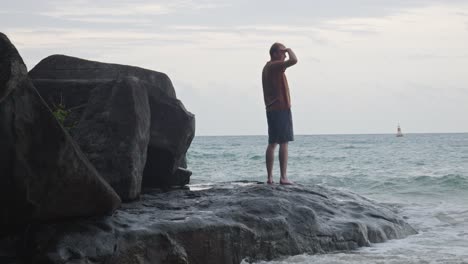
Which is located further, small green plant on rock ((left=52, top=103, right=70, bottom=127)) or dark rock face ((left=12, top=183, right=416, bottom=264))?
small green plant on rock ((left=52, top=103, right=70, bottom=127))

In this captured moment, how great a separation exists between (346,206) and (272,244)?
6.52 ft

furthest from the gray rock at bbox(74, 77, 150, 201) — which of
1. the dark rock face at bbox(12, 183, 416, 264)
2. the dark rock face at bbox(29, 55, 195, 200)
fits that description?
the dark rock face at bbox(12, 183, 416, 264)

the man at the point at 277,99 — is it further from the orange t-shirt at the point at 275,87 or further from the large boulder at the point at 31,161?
the large boulder at the point at 31,161

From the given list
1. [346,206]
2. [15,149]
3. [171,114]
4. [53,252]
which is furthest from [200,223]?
[346,206]

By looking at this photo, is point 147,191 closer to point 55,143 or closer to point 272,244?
point 272,244

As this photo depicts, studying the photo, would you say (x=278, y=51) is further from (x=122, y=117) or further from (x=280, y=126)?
(x=122, y=117)

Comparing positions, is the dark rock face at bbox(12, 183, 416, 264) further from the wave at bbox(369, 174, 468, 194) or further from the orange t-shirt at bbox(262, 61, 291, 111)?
the wave at bbox(369, 174, 468, 194)

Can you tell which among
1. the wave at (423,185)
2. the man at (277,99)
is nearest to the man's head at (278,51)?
the man at (277,99)

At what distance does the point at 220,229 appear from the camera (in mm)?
5633

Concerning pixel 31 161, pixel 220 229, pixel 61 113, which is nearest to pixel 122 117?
pixel 61 113

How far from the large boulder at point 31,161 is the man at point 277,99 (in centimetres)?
333

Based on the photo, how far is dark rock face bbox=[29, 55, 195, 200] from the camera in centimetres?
616

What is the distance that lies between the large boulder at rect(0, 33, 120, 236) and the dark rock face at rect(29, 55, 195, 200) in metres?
1.04

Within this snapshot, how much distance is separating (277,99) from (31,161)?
3792mm
